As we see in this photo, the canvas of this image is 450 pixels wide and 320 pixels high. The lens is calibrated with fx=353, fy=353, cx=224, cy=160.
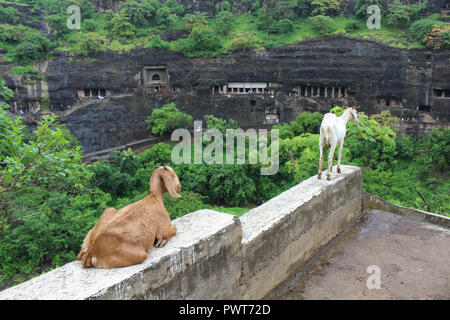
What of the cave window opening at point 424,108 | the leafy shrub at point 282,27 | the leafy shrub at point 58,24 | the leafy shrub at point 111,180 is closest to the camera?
the leafy shrub at point 111,180

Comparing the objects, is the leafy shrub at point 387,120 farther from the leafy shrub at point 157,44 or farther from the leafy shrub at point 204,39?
the leafy shrub at point 157,44

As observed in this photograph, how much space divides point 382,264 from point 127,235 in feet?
11.2

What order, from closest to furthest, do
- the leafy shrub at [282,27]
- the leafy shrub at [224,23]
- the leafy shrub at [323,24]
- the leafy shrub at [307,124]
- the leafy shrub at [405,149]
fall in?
the leafy shrub at [405,149] < the leafy shrub at [307,124] < the leafy shrub at [323,24] < the leafy shrub at [282,27] < the leafy shrub at [224,23]

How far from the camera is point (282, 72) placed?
98.3ft

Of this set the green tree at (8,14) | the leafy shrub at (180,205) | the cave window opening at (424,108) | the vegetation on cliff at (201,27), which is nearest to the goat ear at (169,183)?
the leafy shrub at (180,205)

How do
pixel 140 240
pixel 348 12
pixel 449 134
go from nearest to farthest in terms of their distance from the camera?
pixel 140 240
pixel 449 134
pixel 348 12

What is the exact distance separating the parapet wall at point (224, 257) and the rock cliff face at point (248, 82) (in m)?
23.3

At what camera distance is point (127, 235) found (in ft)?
9.79

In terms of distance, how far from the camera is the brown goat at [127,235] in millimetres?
2906

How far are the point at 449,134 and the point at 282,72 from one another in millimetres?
13614

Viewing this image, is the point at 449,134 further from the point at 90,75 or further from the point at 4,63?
the point at 4,63

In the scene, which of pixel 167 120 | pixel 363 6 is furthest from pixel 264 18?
pixel 167 120

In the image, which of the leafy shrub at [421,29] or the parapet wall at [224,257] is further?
the leafy shrub at [421,29]
